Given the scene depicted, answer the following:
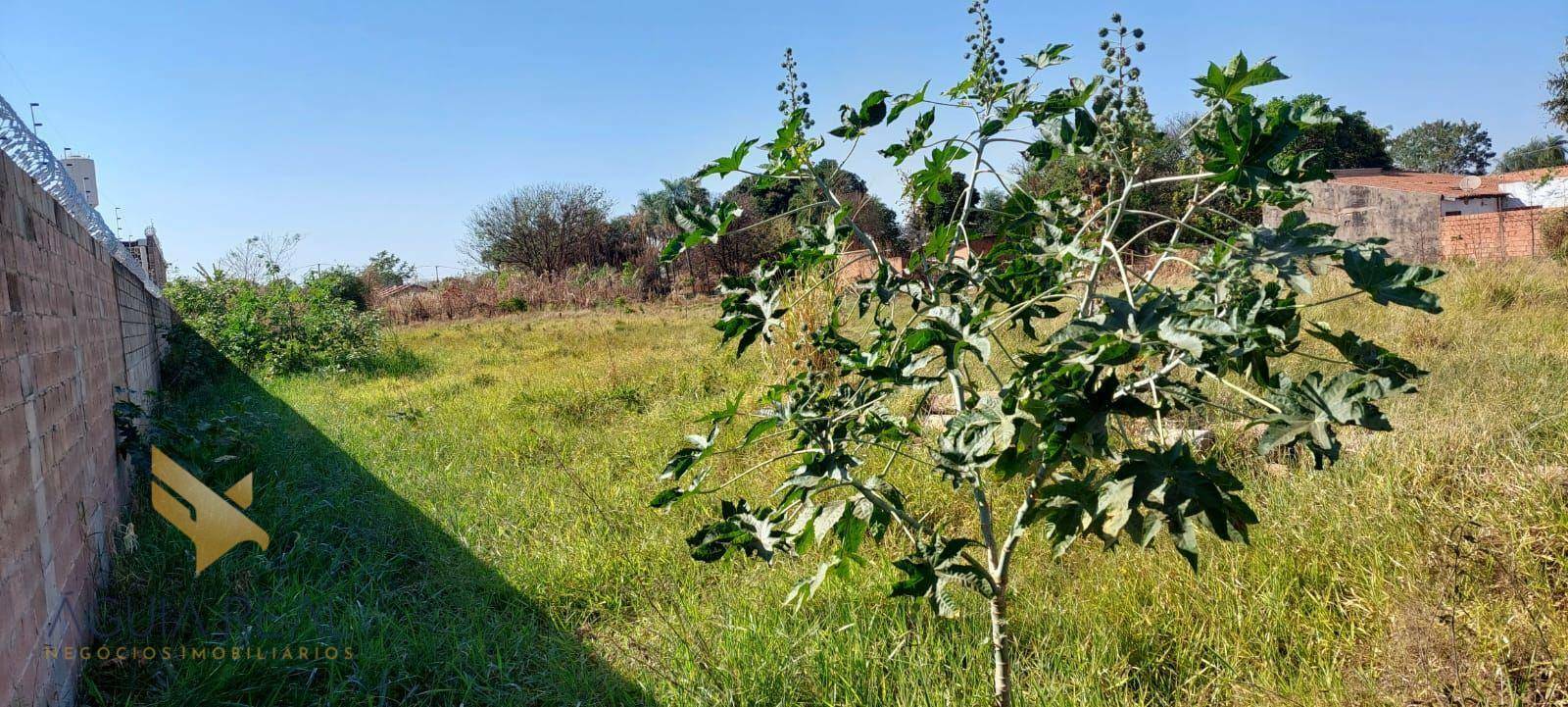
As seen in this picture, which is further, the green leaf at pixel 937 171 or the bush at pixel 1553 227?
the bush at pixel 1553 227

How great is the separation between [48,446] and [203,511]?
1.34 metres

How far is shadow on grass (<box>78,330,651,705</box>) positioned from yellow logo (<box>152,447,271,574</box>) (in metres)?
0.05

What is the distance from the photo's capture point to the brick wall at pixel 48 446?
1.92m

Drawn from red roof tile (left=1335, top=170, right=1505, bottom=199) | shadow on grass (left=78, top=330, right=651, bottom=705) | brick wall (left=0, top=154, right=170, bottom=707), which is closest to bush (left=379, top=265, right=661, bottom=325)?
brick wall (left=0, top=154, right=170, bottom=707)

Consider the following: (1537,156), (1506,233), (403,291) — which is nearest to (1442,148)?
(1537,156)

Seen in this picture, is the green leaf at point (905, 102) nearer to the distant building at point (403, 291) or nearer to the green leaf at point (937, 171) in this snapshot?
the green leaf at point (937, 171)

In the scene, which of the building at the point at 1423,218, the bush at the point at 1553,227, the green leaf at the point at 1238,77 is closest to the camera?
the green leaf at the point at 1238,77

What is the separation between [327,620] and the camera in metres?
2.66

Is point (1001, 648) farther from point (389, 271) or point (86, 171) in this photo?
point (389, 271)

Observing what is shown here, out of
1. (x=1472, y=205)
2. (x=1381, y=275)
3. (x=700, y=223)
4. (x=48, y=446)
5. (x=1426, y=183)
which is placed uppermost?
(x=1426, y=183)

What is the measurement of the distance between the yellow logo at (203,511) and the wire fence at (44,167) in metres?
1.19

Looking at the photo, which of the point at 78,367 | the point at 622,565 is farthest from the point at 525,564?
the point at 78,367

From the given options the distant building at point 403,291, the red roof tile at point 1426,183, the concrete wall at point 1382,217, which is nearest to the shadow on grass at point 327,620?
the concrete wall at point 1382,217

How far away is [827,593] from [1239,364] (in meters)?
1.52
